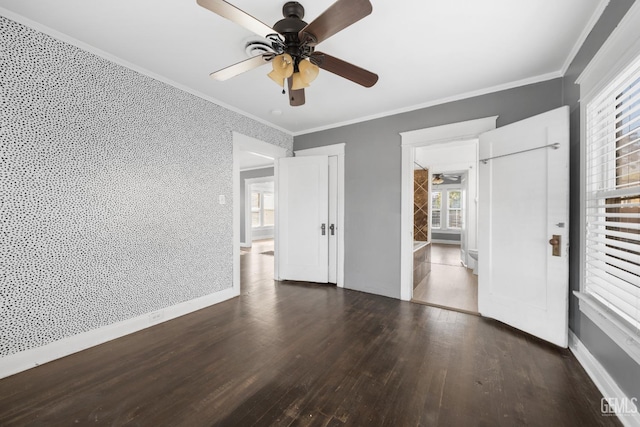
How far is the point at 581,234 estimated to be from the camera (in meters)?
2.05

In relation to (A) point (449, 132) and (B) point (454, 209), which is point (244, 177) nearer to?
(A) point (449, 132)

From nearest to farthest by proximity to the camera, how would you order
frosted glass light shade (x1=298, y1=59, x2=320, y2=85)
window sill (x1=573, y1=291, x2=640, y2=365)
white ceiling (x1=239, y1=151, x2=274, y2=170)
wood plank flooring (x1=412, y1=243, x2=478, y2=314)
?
window sill (x1=573, y1=291, x2=640, y2=365) → frosted glass light shade (x1=298, y1=59, x2=320, y2=85) → wood plank flooring (x1=412, y1=243, x2=478, y2=314) → white ceiling (x1=239, y1=151, x2=274, y2=170)

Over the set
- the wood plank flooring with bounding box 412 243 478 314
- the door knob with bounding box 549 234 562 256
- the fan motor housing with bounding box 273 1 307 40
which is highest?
the fan motor housing with bounding box 273 1 307 40

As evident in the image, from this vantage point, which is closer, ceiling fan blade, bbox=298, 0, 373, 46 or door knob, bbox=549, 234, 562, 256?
ceiling fan blade, bbox=298, 0, 373, 46

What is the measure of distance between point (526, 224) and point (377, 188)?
1749mm

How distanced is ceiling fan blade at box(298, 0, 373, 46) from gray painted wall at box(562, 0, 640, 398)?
156cm

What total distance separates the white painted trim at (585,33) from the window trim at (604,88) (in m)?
0.27

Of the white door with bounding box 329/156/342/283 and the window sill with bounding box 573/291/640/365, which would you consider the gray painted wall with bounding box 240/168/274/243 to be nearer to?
the white door with bounding box 329/156/342/283

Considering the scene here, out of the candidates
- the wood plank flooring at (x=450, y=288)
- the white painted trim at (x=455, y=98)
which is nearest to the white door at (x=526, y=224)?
the wood plank flooring at (x=450, y=288)

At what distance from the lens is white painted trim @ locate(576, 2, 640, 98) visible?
138cm

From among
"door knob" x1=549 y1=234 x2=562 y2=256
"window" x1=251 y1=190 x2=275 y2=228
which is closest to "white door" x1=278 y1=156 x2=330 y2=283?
"door knob" x1=549 y1=234 x2=562 y2=256

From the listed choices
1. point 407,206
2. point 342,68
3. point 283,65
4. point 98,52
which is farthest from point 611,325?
point 98,52

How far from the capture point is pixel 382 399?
1621 millimetres

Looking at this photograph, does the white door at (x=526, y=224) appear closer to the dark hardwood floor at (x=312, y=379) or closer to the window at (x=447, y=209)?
the dark hardwood floor at (x=312, y=379)
